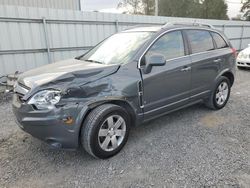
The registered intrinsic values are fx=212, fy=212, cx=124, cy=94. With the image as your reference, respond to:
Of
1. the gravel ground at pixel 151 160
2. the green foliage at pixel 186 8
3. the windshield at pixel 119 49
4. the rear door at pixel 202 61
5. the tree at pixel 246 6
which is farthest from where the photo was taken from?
the tree at pixel 246 6

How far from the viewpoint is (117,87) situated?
9.05 ft

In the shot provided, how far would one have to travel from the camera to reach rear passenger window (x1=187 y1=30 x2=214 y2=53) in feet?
12.3

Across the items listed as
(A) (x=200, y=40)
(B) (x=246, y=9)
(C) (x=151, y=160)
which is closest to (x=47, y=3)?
(A) (x=200, y=40)

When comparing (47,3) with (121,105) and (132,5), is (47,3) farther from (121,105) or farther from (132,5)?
(132,5)

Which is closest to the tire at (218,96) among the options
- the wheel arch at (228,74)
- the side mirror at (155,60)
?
the wheel arch at (228,74)

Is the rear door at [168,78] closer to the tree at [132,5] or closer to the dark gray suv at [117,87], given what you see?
the dark gray suv at [117,87]

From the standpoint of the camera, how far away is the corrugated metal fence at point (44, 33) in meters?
5.90

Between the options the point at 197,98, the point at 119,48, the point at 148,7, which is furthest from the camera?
the point at 148,7

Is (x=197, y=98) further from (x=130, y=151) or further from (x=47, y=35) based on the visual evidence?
(x=47, y=35)

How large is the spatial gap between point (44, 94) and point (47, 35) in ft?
15.2

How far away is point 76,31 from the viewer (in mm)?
7133

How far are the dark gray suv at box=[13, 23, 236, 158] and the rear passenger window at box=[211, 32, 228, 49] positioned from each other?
0.11 meters

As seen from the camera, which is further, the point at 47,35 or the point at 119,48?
the point at 47,35

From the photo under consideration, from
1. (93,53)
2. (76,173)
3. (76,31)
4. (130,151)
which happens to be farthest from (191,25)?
(76,31)
